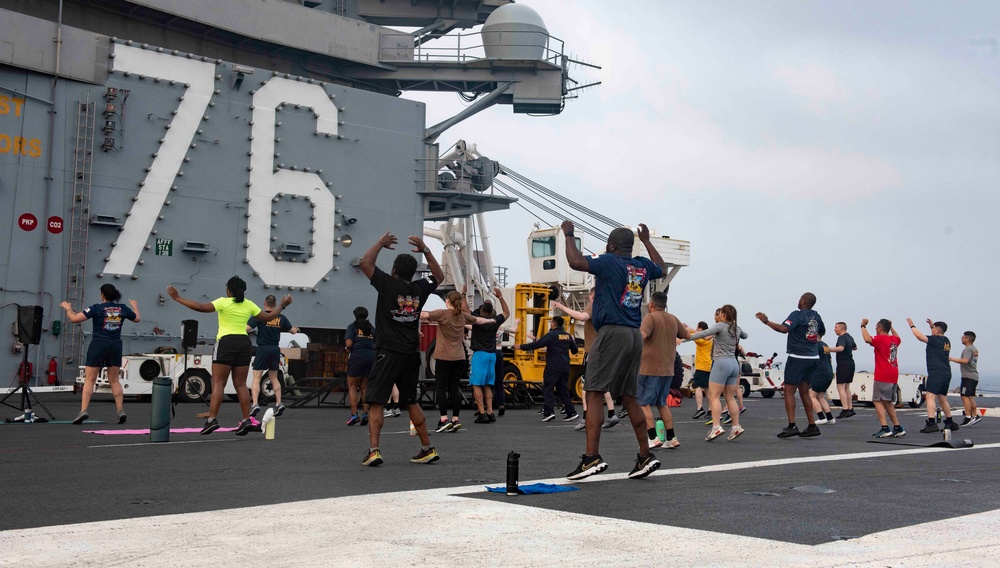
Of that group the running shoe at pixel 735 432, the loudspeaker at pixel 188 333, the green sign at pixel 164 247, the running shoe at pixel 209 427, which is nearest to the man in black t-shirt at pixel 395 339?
the running shoe at pixel 209 427

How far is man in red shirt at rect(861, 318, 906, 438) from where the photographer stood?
46.3ft

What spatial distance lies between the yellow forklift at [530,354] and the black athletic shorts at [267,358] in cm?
926

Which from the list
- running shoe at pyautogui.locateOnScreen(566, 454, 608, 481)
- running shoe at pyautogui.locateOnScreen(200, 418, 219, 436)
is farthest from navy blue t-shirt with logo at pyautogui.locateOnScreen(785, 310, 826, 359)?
running shoe at pyautogui.locateOnScreen(200, 418, 219, 436)

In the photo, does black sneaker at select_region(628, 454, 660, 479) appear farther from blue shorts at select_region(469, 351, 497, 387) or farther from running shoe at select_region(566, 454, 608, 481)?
blue shorts at select_region(469, 351, 497, 387)

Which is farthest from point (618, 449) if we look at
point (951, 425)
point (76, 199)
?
point (76, 199)

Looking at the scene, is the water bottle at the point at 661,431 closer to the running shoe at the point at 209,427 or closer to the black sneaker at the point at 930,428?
the running shoe at the point at 209,427

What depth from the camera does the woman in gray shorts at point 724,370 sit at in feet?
41.4

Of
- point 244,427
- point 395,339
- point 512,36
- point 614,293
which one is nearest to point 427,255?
point 395,339

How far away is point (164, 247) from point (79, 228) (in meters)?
2.31

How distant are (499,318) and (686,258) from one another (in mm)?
24116

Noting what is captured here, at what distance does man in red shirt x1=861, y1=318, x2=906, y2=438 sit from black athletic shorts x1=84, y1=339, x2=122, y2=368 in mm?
10997

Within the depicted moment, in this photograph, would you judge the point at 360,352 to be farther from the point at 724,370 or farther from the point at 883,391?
the point at 883,391

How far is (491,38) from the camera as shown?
113 feet

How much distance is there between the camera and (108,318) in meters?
13.3
